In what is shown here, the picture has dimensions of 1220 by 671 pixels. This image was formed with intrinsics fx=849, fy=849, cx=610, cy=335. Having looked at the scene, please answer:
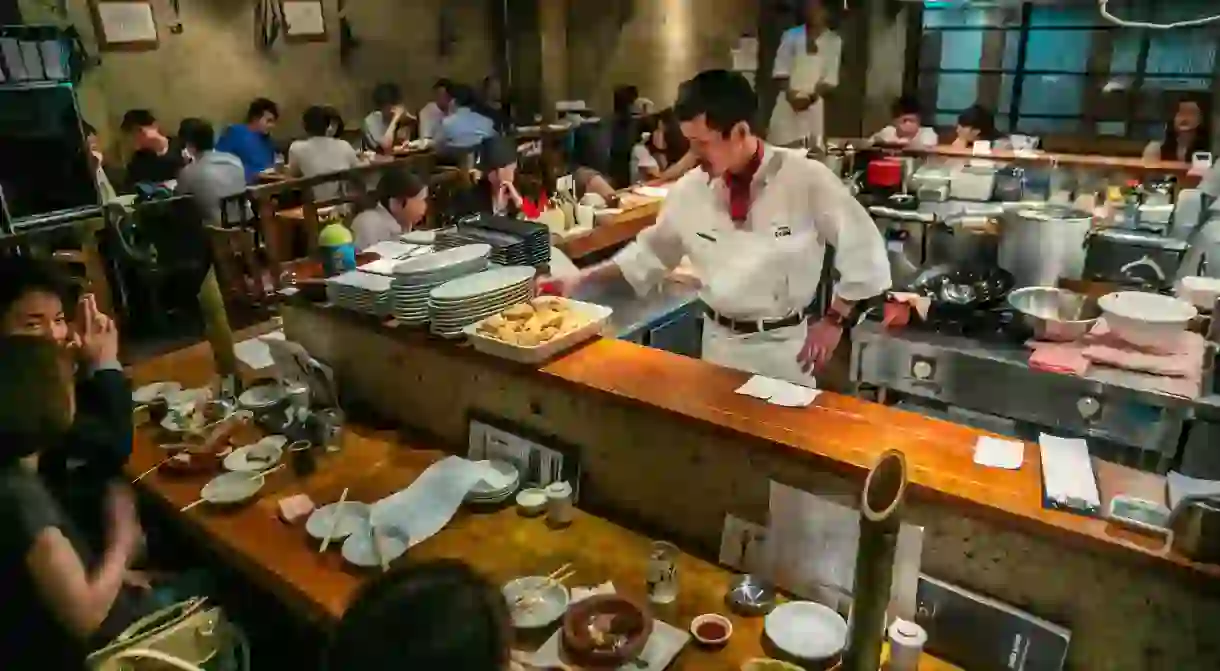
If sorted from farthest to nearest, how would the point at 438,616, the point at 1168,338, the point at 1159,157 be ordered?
1. the point at 1159,157
2. the point at 1168,338
3. the point at 438,616

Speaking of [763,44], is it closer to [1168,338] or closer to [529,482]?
[1168,338]

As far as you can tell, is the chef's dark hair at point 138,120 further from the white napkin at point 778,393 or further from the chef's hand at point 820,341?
the white napkin at point 778,393

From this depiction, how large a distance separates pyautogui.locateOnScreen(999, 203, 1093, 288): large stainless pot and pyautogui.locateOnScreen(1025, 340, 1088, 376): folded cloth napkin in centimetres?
61

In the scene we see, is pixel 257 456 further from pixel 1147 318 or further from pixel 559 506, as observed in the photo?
pixel 1147 318

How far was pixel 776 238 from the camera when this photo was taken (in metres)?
3.05

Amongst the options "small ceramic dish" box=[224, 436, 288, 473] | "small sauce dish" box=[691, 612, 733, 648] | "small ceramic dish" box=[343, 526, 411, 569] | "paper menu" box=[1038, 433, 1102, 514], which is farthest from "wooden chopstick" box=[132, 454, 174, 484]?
"paper menu" box=[1038, 433, 1102, 514]

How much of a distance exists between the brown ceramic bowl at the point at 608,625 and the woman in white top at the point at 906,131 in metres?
5.18

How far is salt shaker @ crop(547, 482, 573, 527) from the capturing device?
7.59 ft

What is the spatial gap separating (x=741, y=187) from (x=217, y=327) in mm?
1999

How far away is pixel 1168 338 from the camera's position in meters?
2.92

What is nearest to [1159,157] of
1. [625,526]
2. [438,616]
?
[625,526]

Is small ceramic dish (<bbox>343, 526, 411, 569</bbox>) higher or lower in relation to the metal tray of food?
lower

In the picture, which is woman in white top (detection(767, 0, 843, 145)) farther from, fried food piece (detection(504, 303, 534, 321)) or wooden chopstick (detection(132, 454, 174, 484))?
wooden chopstick (detection(132, 454, 174, 484))

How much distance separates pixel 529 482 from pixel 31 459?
1.24 metres
